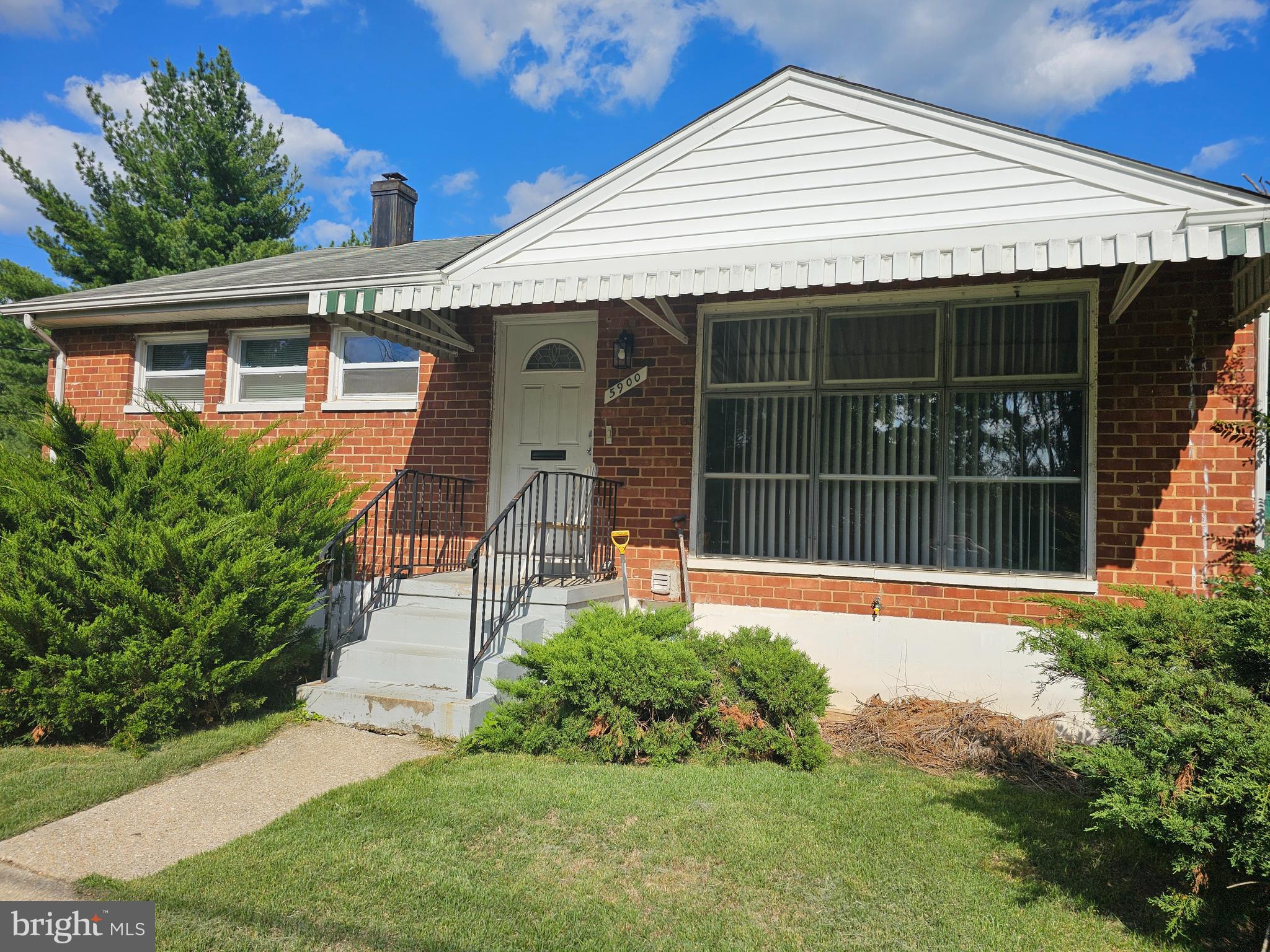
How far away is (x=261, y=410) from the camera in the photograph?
9.00 meters

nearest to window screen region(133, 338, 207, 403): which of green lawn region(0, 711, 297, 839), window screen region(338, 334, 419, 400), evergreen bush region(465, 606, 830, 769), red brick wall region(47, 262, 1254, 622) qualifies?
window screen region(338, 334, 419, 400)

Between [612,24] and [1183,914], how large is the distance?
13713mm

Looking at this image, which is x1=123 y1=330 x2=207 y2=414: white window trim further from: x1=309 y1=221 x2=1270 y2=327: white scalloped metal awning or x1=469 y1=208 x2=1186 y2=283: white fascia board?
x1=469 y1=208 x2=1186 y2=283: white fascia board

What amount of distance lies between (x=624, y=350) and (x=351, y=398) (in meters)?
3.29

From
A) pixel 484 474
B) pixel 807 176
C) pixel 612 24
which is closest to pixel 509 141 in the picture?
pixel 612 24

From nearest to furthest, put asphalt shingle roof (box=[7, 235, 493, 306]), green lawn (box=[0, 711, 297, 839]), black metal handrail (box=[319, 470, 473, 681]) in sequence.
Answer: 1. green lawn (box=[0, 711, 297, 839])
2. black metal handrail (box=[319, 470, 473, 681])
3. asphalt shingle roof (box=[7, 235, 493, 306])

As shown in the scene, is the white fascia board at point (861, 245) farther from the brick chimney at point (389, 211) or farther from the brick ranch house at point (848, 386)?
the brick chimney at point (389, 211)

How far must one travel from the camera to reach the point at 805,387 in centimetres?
677

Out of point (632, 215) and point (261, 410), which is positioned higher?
point (632, 215)

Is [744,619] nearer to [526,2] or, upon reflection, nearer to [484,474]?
[484,474]

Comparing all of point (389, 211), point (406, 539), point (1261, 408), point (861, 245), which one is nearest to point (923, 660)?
point (1261, 408)

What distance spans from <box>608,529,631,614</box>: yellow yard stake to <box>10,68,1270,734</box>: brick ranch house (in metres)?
0.07

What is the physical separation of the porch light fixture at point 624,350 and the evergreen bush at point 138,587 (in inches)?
123

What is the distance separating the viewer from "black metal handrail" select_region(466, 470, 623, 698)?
612cm
